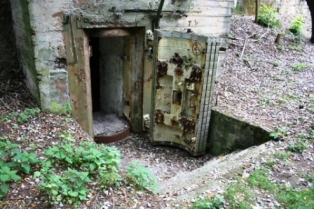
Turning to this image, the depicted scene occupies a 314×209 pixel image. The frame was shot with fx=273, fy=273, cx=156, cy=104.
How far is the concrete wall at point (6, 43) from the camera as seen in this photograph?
561 centimetres

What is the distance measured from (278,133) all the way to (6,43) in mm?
5768

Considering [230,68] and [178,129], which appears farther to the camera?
[230,68]

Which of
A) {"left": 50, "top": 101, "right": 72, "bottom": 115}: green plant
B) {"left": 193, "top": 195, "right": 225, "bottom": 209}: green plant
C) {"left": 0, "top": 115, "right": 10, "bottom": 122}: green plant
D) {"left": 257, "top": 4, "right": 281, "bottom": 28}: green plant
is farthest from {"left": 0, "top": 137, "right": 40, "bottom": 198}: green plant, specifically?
{"left": 257, "top": 4, "right": 281, "bottom": 28}: green plant

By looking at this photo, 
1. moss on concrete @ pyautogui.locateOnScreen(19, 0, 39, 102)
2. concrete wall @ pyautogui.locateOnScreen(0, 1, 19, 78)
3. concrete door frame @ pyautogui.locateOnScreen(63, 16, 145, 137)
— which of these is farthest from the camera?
concrete wall @ pyautogui.locateOnScreen(0, 1, 19, 78)

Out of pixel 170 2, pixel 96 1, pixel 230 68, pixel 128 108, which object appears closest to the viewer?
pixel 96 1

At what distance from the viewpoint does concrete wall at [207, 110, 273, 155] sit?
538cm

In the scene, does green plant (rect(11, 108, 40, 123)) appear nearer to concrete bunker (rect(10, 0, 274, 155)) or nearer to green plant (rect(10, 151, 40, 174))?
concrete bunker (rect(10, 0, 274, 155))

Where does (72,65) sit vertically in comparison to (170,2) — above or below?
below

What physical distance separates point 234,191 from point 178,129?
269 centimetres

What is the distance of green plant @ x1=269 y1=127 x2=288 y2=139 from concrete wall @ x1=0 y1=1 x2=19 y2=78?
17.9ft

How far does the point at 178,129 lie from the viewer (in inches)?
239

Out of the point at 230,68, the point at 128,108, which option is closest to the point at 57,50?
the point at 128,108

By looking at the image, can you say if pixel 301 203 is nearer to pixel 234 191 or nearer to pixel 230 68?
pixel 234 191

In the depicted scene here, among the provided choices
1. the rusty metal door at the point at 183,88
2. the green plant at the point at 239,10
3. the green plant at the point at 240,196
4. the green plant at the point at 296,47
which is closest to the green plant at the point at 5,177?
the green plant at the point at 240,196
